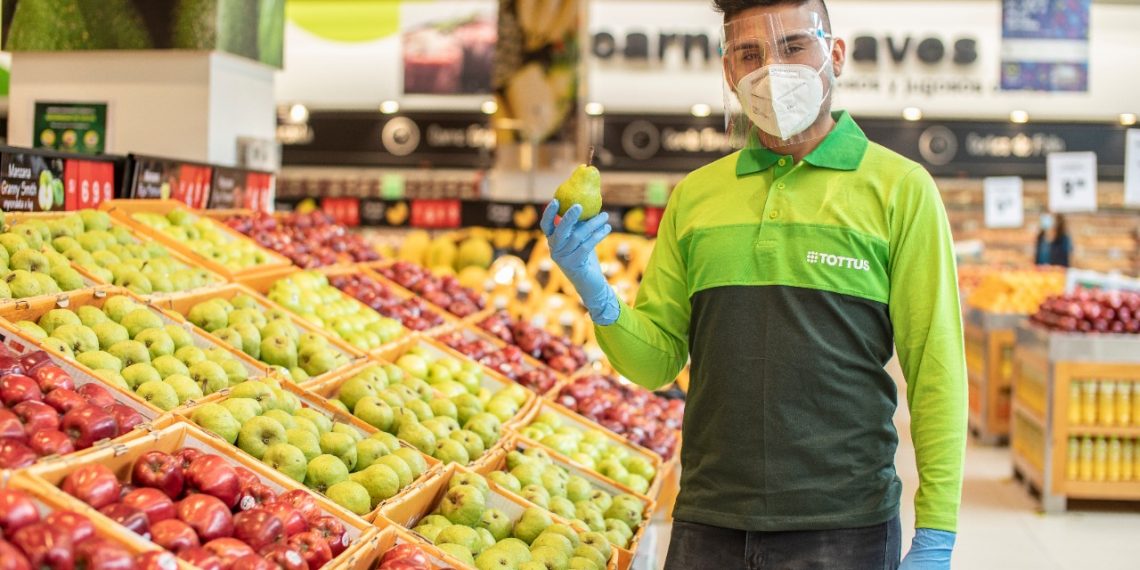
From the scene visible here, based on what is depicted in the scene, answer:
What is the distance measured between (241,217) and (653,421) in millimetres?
2258

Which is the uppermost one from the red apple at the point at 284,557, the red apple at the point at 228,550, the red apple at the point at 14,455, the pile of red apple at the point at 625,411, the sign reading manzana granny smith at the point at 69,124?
the sign reading manzana granny smith at the point at 69,124

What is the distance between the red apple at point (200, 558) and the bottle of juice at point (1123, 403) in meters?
6.12

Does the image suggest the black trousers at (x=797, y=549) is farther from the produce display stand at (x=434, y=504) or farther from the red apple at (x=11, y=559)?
the red apple at (x=11, y=559)

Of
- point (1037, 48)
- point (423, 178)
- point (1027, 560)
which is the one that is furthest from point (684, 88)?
point (1027, 560)

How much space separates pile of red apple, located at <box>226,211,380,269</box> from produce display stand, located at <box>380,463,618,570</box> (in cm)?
227

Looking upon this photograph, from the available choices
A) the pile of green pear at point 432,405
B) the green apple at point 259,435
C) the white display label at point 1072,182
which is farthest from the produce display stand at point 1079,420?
the green apple at point 259,435

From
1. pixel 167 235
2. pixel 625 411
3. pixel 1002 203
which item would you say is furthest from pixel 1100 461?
pixel 1002 203

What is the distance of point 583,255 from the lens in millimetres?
2301

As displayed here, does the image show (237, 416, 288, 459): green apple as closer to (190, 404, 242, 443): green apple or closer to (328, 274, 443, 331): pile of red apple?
(190, 404, 242, 443): green apple

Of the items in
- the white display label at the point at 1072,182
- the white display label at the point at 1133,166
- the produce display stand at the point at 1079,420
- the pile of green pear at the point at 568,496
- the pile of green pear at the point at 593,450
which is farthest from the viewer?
the white display label at the point at 1072,182

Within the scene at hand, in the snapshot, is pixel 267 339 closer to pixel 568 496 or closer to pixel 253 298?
pixel 253 298

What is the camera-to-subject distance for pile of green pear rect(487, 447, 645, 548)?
128 inches

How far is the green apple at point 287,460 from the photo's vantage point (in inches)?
105

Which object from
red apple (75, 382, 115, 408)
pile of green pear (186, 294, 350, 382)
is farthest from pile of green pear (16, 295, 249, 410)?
pile of green pear (186, 294, 350, 382)
